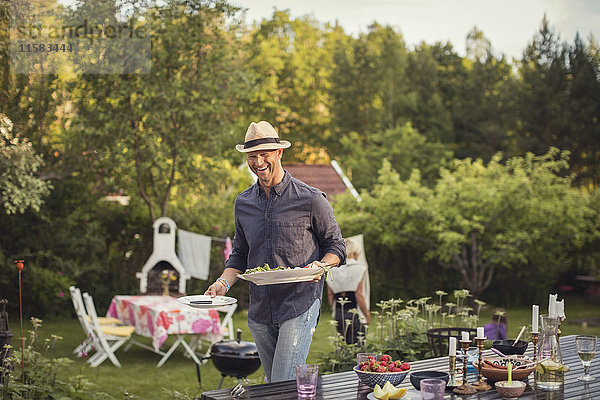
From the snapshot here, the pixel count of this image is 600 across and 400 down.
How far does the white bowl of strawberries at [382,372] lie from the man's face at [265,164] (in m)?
1.09

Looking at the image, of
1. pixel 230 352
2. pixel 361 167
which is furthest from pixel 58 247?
pixel 361 167

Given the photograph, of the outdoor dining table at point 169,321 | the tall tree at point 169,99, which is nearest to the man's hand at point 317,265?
the outdoor dining table at point 169,321

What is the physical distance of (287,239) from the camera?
3.36 meters

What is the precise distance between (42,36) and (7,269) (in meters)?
4.02

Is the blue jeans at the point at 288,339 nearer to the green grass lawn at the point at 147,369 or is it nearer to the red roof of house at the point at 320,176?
the green grass lawn at the point at 147,369

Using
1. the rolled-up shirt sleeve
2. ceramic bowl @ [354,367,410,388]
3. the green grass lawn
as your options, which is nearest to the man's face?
the rolled-up shirt sleeve

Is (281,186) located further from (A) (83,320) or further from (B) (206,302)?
(A) (83,320)

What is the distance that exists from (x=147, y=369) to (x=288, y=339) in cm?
444

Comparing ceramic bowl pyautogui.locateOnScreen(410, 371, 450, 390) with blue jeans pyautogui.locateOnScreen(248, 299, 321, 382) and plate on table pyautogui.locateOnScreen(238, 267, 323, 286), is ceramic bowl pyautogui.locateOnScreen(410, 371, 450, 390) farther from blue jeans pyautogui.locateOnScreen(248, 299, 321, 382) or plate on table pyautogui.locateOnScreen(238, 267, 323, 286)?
blue jeans pyautogui.locateOnScreen(248, 299, 321, 382)

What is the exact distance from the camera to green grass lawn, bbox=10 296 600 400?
6.30 metres

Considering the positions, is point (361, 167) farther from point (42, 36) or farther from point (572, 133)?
point (42, 36)

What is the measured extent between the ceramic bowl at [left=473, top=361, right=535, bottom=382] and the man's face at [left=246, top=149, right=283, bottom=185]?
1301 millimetres

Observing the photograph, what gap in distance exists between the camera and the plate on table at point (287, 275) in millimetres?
3041

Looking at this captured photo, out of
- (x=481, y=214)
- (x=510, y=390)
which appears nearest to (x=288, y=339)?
(x=510, y=390)
